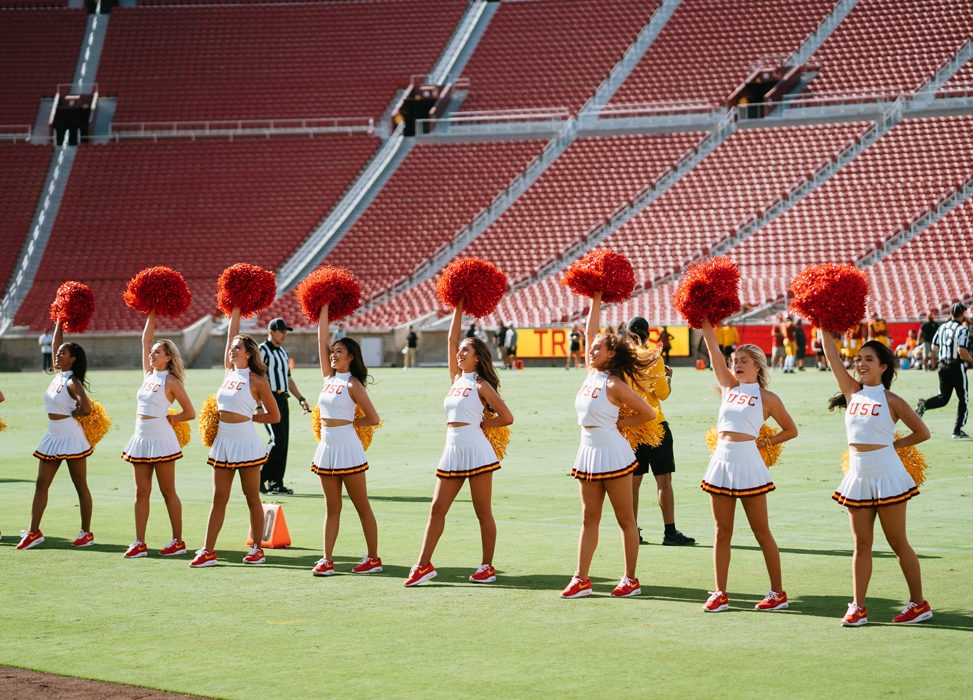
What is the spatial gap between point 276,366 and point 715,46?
42.9 metres

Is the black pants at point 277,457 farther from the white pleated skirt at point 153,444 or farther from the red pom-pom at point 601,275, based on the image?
the red pom-pom at point 601,275

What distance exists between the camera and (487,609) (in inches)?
301

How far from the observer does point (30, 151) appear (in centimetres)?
5403

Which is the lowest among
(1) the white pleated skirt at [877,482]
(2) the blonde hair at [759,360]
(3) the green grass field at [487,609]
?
(3) the green grass field at [487,609]

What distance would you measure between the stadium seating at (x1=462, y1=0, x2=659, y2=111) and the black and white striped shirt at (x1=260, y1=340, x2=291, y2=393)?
40361 mm

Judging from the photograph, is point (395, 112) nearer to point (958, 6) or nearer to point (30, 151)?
point (30, 151)

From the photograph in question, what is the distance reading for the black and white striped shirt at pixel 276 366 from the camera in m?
13.4

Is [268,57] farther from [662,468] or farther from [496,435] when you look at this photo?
[496,435]

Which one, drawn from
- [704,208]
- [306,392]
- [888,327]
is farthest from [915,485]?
[704,208]

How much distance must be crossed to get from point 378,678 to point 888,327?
34.7 metres

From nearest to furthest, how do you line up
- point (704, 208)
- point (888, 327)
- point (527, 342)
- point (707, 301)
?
point (707, 301)
point (888, 327)
point (527, 342)
point (704, 208)

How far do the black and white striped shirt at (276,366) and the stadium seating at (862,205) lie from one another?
29920 millimetres

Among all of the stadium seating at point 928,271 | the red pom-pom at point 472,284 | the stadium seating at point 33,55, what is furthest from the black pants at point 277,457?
the stadium seating at point 33,55

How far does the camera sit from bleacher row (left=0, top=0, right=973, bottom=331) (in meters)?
44.5
